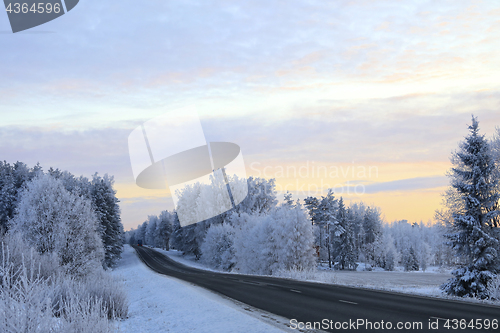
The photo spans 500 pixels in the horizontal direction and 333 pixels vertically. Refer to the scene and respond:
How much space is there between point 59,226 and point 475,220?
3038cm

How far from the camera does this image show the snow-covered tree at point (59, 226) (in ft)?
86.4

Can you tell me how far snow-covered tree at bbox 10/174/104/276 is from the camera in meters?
26.3

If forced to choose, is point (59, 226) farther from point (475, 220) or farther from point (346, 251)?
point (346, 251)

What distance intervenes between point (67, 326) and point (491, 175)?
2515 cm

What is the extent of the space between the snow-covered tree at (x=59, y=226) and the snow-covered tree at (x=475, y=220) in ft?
87.7

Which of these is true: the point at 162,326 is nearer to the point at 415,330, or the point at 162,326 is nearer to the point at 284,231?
the point at 415,330

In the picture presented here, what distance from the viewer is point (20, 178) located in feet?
218

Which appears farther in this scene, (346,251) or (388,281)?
(346,251)

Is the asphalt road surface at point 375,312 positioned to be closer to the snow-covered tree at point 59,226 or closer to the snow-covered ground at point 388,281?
the snow-covered ground at point 388,281

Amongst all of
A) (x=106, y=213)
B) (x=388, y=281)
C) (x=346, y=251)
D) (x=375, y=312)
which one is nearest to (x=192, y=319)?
(x=375, y=312)

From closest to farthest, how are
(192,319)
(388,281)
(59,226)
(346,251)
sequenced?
(192,319), (59,226), (388,281), (346,251)

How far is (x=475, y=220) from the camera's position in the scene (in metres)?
21.0

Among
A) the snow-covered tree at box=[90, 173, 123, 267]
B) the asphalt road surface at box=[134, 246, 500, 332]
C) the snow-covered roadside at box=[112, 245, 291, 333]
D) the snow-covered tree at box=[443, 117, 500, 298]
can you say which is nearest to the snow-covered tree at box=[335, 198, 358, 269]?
the snow-covered tree at box=[90, 173, 123, 267]

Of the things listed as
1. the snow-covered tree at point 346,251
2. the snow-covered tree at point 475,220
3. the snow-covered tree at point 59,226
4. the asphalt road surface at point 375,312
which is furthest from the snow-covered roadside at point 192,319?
the snow-covered tree at point 346,251
